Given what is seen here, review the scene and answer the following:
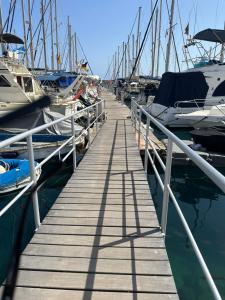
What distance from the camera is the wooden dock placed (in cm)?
231

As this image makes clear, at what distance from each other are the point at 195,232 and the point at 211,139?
17.5 feet

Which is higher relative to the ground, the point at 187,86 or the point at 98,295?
the point at 187,86

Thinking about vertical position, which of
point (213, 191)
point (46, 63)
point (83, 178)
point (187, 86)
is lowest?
point (213, 191)

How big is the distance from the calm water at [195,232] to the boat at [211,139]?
1.50m

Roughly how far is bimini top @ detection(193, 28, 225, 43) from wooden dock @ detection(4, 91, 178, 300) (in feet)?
50.3

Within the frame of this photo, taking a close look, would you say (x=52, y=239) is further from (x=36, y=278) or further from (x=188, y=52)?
(x=188, y=52)

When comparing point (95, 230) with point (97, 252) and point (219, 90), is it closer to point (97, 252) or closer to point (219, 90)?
point (97, 252)

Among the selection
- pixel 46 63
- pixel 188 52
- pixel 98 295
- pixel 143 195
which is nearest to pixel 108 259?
pixel 98 295

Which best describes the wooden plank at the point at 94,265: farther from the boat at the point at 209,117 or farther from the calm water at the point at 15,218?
the boat at the point at 209,117

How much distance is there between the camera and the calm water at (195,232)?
13.6 ft

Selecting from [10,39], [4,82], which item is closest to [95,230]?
[4,82]

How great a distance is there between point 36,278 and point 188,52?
69.2 feet

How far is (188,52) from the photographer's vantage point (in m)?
20.7

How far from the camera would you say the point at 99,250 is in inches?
113
